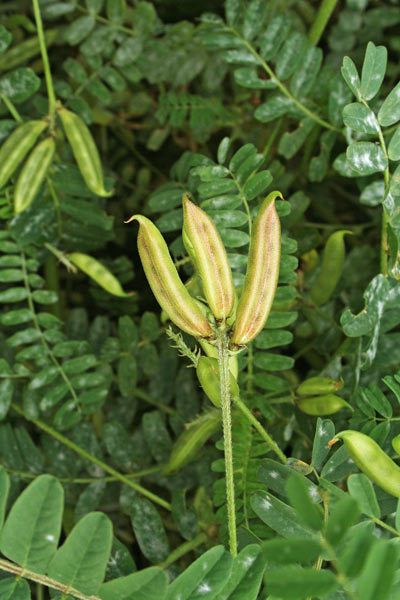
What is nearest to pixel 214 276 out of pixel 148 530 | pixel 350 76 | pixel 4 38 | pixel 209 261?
pixel 209 261

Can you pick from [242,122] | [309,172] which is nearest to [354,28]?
[242,122]

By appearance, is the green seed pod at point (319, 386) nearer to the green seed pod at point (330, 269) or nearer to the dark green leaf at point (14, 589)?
the green seed pod at point (330, 269)

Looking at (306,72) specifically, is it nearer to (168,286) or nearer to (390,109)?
(390,109)

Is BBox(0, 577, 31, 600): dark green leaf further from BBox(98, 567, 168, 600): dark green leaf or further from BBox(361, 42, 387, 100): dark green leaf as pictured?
BBox(361, 42, 387, 100): dark green leaf

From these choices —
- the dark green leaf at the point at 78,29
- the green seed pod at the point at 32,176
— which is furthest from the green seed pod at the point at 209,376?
the dark green leaf at the point at 78,29

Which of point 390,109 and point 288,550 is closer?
point 288,550

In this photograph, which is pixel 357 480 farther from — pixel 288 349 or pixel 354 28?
pixel 354 28

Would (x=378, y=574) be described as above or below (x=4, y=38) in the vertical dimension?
below
